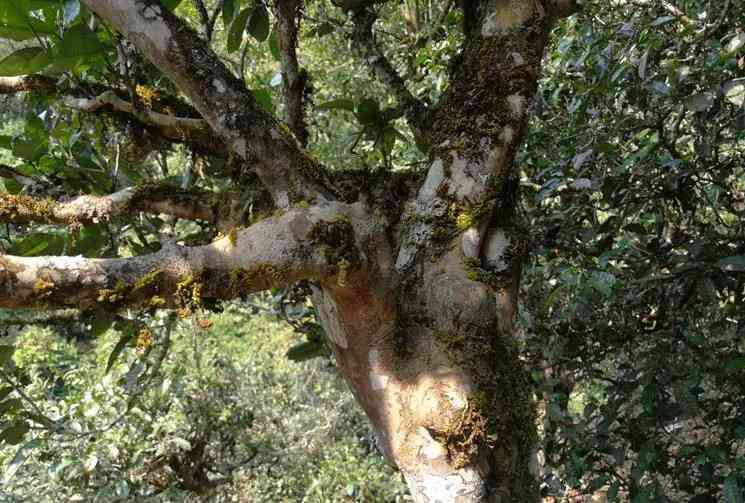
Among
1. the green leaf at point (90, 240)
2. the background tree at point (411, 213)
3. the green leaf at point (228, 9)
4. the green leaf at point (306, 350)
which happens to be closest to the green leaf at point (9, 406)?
the background tree at point (411, 213)

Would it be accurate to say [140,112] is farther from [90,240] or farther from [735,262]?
[735,262]

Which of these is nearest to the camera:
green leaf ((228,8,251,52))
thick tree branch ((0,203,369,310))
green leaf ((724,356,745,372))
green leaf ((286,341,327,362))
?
thick tree branch ((0,203,369,310))

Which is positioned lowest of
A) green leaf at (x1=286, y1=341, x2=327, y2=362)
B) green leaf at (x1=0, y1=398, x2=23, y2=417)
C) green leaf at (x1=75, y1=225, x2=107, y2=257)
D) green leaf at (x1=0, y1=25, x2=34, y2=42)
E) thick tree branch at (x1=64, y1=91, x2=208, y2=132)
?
green leaf at (x1=0, y1=398, x2=23, y2=417)

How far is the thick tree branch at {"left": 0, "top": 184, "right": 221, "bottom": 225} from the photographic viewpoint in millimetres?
1129

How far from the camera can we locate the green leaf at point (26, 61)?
1.46 metres

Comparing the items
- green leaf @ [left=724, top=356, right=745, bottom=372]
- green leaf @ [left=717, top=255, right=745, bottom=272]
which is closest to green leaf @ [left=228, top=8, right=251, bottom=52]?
green leaf @ [left=717, top=255, right=745, bottom=272]

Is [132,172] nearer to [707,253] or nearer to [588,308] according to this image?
[588,308]

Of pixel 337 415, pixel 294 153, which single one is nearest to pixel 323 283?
pixel 294 153

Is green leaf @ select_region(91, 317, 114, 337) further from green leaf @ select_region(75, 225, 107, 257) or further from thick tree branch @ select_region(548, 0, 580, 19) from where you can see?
thick tree branch @ select_region(548, 0, 580, 19)

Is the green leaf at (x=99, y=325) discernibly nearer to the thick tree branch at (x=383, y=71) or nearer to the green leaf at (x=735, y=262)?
the thick tree branch at (x=383, y=71)

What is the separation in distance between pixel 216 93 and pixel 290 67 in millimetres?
346

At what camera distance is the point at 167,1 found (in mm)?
1468

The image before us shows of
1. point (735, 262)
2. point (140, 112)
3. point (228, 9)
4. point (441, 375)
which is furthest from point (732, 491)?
point (228, 9)

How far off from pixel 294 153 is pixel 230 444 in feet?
12.1
